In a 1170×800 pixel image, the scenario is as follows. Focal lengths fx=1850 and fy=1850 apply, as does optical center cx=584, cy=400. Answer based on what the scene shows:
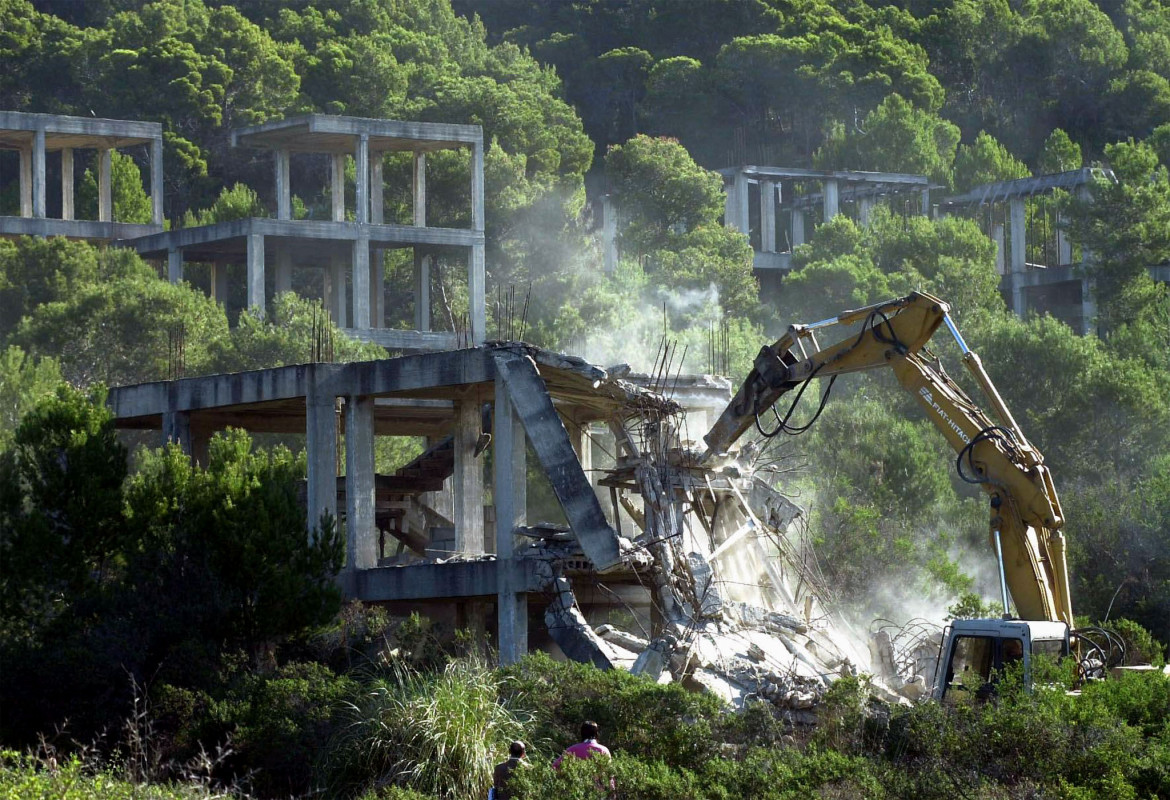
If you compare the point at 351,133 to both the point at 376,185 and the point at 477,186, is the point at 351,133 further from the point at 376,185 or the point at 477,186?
the point at 477,186

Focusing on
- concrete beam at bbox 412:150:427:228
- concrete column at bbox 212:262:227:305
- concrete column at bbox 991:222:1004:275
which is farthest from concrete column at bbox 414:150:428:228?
concrete column at bbox 991:222:1004:275

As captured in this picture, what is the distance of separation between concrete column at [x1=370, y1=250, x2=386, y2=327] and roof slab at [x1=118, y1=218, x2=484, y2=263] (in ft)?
3.16

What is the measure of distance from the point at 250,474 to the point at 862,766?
39.3 feet

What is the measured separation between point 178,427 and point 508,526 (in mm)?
7972

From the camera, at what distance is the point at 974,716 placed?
18.5 m

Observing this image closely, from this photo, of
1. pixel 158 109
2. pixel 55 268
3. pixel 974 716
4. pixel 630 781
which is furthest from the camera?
pixel 158 109

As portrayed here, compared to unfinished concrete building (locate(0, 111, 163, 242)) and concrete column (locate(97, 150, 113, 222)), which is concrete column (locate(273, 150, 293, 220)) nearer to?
unfinished concrete building (locate(0, 111, 163, 242))

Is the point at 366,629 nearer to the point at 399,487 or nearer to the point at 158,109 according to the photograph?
the point at 399,487

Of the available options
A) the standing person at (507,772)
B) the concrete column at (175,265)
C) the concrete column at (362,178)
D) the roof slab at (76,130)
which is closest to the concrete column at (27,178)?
the roof slab at (76,130)

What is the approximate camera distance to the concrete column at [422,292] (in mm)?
60844

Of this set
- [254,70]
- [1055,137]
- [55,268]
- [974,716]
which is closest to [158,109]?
[254,70]

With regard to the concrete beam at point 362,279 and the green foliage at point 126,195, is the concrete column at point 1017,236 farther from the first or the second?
the green foliage at point 126,195

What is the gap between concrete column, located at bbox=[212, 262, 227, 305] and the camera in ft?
211

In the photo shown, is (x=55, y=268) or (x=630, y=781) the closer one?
(x=630, y=781)
